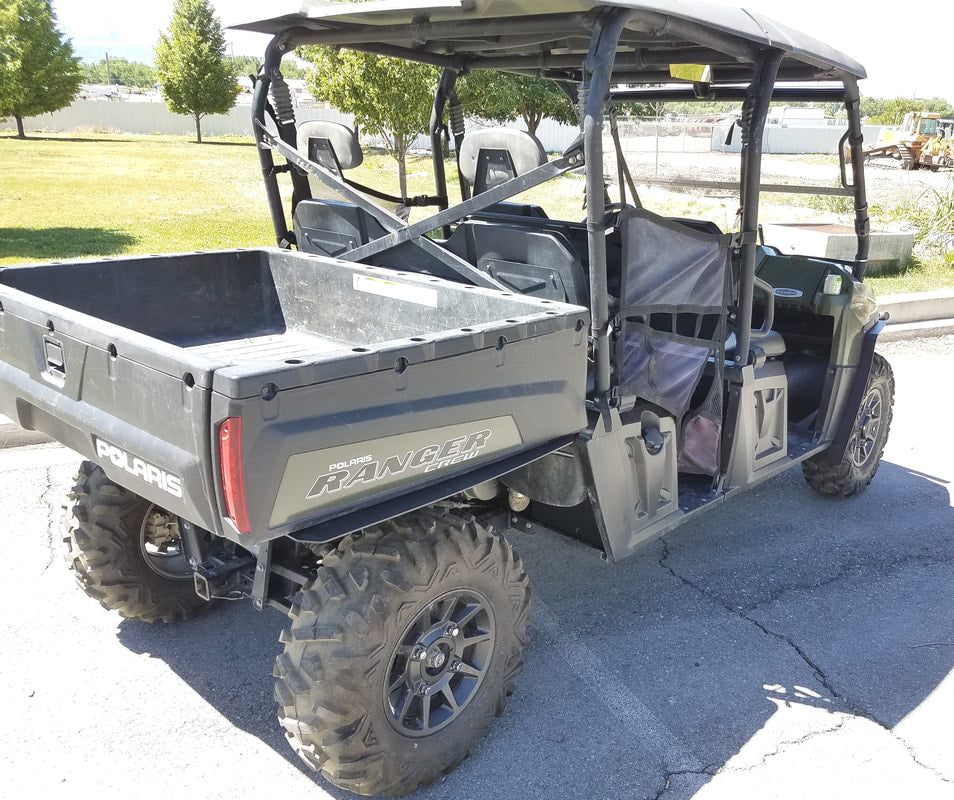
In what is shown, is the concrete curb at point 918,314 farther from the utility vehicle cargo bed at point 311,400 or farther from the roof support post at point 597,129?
the utility vehicle cargo bed at point 311,400

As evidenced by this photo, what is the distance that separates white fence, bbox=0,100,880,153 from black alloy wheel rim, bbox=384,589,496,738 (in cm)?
172

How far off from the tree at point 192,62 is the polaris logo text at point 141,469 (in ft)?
155

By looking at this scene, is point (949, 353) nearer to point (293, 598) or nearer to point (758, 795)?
point (758, 795)

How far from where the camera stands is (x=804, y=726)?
316 centimetres

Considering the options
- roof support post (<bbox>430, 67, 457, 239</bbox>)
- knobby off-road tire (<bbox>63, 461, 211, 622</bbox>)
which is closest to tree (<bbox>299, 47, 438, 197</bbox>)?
roof support post (<bbox>430, 67, 457, 239</bbox>)

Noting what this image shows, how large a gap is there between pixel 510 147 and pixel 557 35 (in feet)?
1.61

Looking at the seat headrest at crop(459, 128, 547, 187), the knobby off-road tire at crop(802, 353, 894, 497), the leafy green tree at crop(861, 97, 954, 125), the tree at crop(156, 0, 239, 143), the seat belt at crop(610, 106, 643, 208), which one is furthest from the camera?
the leafy green tree at crop(861, 97, 954, 125)

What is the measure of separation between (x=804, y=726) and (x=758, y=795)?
1.49 ft

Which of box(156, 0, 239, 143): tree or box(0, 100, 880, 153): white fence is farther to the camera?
box(156, 0, 239, 143): tree

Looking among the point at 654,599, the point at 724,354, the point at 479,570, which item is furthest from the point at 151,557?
the point at 724,354

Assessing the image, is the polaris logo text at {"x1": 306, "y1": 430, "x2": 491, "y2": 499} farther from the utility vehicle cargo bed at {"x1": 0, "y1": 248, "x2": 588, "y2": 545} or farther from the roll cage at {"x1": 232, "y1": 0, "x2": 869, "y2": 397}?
the roll cage at {"x1": 232, "y1": 0, "x2": 869, "y2": 397}

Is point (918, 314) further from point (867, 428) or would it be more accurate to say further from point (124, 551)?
point (124, 551)

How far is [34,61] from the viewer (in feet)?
126

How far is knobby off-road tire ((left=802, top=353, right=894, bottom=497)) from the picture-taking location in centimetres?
482
